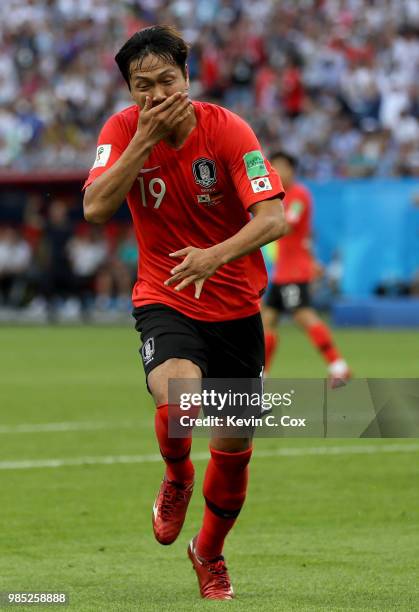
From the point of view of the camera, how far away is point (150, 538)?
748 cm

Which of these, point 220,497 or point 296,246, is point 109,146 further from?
point 296,246

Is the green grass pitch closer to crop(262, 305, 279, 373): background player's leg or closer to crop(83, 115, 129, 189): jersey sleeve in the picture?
crop(262, 305, 279, 373): background player's leg

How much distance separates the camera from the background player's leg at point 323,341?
14.8 meters

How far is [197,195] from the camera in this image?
5.88 meters

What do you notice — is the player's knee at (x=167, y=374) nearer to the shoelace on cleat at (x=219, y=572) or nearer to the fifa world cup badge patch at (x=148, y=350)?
the fifa world cup badge patch at (x=148, y=350)

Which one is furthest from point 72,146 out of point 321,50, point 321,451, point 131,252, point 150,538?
point 150,538

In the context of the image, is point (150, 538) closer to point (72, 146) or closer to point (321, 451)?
point (321, 451)

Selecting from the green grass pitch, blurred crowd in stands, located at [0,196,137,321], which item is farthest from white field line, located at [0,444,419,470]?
blurred crowd in stands, located at [0,196,137,321]

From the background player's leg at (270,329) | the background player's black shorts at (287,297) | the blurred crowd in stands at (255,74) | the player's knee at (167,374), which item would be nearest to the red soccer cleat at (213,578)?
the player's knee at (167,374)

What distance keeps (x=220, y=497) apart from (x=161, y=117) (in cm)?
A: 173

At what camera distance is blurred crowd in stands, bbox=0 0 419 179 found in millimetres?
29156

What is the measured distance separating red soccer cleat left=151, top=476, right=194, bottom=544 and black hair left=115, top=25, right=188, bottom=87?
1.79 metres

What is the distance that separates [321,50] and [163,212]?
83.1 ft

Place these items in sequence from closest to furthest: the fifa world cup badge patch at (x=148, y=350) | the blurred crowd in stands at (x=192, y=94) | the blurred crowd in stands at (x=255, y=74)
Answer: the fifa world cup badge patch at (x=148, y=350)
the blurred crowd in stands at (x=255, y=74)
the blurred crowd in stands at (x=192, y=94)
